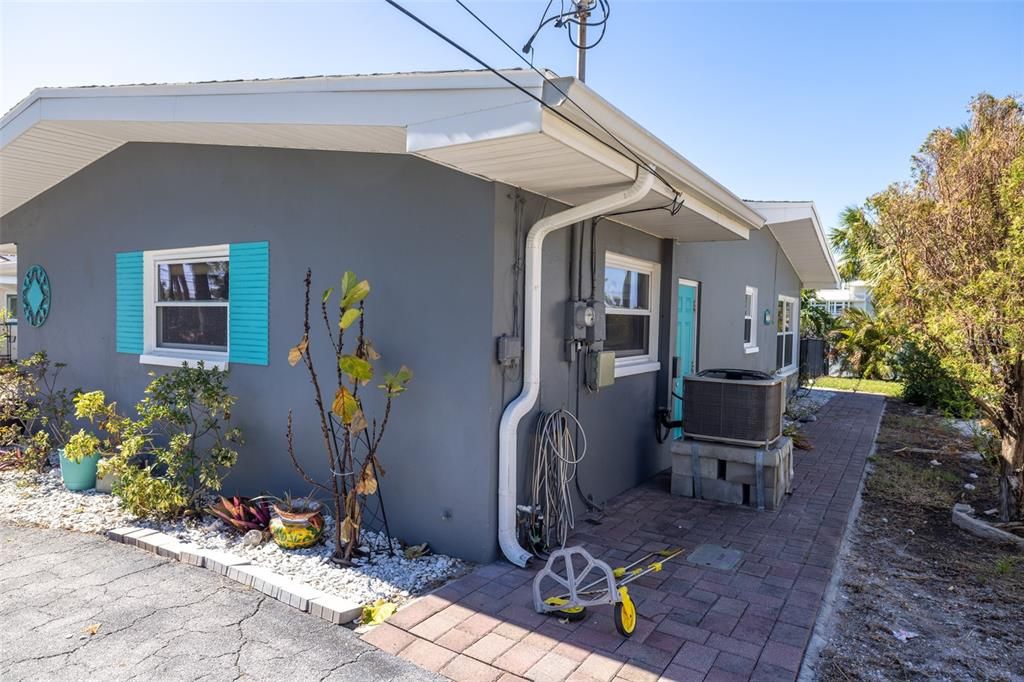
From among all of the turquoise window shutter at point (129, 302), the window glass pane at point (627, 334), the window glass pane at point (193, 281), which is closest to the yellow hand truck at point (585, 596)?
the window glass pane at point (627, 334)

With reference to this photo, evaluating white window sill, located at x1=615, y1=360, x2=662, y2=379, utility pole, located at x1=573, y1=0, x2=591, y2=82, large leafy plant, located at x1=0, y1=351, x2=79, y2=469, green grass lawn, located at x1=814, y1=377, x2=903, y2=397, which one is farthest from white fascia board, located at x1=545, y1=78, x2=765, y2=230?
green grass lawn, located at x1=814, y1=377, x2=903, y2=397

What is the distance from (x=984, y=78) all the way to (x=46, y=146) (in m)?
8.59

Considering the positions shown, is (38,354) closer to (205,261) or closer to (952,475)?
(205,261)

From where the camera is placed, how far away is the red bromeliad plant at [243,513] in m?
4.52

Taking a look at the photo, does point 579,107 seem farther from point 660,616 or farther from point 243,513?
point 243,513

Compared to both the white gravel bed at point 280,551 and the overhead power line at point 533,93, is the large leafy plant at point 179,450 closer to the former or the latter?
the white gravel bed at point 280,551

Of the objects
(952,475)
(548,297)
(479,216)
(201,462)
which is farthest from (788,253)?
(201,462)

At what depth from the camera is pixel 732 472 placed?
18.7 feet

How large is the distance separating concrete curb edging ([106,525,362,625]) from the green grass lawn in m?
14.0

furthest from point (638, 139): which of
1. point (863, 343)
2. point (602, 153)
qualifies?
point (863, 343)

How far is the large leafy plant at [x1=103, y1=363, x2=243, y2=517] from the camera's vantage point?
15.8ft

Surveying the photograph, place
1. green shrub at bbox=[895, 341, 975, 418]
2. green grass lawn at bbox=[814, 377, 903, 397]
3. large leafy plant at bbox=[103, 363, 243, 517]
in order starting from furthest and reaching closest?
1. green grass lawn at bbox=[814, 377, 903, 397]
2. green shrub at bbox=[895, 341, 975, 418]
3. large leafy plant at bbox=[103, 363, 243, 517]

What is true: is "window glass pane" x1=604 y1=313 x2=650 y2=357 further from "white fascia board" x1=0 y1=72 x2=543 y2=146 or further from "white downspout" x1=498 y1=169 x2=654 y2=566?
"white fascia board" x1=0 y1=72 x2=543 y2=146

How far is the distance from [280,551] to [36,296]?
197 inches
